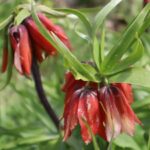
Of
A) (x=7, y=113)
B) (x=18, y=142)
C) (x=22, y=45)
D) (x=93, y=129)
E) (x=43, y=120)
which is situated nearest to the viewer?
(x=93, y=129)

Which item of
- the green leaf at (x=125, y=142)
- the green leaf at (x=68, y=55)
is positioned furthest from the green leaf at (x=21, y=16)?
the green leaf at (x=125, y=142)

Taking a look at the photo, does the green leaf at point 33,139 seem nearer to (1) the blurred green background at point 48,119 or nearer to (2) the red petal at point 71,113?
(1) the blurred green background at point 48,119

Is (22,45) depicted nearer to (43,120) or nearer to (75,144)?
(75,144)

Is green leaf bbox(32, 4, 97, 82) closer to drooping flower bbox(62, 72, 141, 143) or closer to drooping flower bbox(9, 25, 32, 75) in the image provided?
drooping flower bbox(62, 72, 141, 143)

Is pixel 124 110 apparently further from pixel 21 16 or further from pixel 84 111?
pixel 21 16

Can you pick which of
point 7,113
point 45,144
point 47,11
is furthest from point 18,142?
point 7,113

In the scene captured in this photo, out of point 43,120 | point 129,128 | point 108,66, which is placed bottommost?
point 43,120

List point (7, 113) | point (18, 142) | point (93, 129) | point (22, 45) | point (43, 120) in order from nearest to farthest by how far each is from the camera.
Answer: point (93, 129), point (22, 45), point (18, 142), point (43, 120), point (7, 113)
